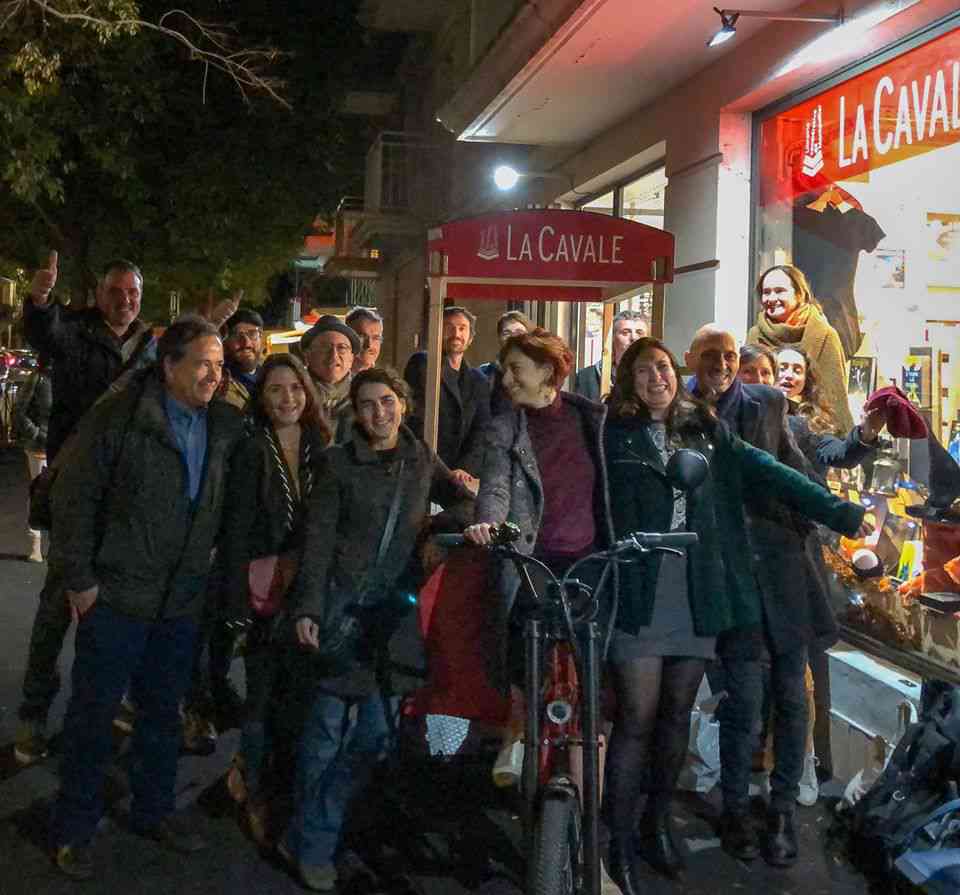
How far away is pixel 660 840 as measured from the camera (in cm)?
500

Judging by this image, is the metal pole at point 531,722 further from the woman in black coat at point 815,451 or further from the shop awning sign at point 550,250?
the shop awning sign at point 550,250

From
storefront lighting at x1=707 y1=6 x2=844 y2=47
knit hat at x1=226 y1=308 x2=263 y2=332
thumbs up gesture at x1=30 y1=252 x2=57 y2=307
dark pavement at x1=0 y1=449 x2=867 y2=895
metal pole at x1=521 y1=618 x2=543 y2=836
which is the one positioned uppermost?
storefront lighting at x1=707 y1=6 x2=844 y2=47

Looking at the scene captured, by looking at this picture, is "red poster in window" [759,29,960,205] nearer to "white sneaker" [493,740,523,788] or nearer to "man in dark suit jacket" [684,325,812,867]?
"man in dark suit jacket" [684,325,812,867]

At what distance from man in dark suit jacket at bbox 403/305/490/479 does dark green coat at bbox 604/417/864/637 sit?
2.43m

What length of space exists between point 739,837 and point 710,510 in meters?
1.37

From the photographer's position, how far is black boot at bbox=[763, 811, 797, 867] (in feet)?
16.8

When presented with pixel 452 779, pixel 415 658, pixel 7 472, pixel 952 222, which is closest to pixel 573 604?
pixel 415 658

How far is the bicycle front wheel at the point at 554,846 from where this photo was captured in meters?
3.78

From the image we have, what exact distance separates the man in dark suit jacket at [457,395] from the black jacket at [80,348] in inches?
71.9

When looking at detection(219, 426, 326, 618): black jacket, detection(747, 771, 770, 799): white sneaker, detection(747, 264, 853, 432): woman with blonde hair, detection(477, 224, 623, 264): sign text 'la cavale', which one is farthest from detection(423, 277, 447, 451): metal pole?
detection(747, 771, 770, 799): white sneaker

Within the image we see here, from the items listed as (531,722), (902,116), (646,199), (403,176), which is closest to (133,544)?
(531,722)

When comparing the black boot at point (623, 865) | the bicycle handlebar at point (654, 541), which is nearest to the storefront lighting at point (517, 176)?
the black boot at point (623, 865)

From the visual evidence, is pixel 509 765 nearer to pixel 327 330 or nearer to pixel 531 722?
pixel 531 722

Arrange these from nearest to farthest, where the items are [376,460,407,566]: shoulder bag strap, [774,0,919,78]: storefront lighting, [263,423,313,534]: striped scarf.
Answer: [376,460,407,566]: shoulder bag strap < [263,423,313,534]: striped scarf < [774,0,919,78]: storefront lighting
